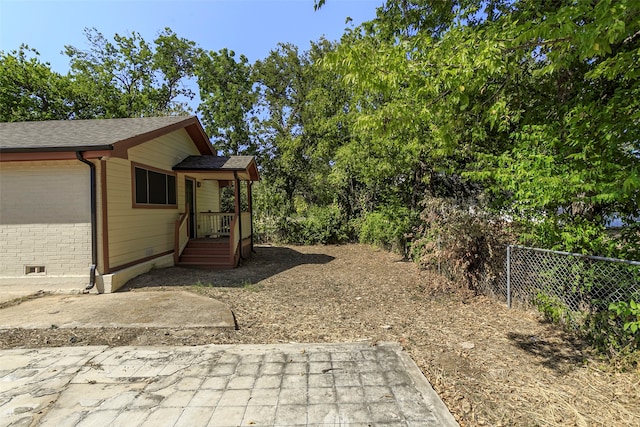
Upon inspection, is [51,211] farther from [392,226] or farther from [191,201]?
[392,226]

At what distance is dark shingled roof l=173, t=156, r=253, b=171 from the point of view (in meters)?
9.68

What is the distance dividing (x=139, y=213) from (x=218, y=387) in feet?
20.8

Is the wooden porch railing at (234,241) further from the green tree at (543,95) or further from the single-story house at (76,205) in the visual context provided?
the green tree at (543,95)

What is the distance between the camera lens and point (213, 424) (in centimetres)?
247

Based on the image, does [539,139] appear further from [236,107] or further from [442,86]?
[236,107]

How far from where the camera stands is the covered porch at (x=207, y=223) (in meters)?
9.52

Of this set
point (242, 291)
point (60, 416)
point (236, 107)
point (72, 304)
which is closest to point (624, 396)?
point (60, 416)

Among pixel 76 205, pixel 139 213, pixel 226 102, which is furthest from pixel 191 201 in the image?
pixel 226 102

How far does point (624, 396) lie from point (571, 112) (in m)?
3.13

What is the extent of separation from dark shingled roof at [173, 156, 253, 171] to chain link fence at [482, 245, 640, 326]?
24.1ft

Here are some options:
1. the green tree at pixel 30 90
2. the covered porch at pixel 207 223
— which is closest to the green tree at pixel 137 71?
the green tree at pixel 30 90

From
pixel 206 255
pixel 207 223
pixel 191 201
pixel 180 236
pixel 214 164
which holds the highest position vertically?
pixel 214 164

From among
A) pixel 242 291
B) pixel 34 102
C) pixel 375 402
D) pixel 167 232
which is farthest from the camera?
pixel 34 102

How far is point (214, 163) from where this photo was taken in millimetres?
10039
